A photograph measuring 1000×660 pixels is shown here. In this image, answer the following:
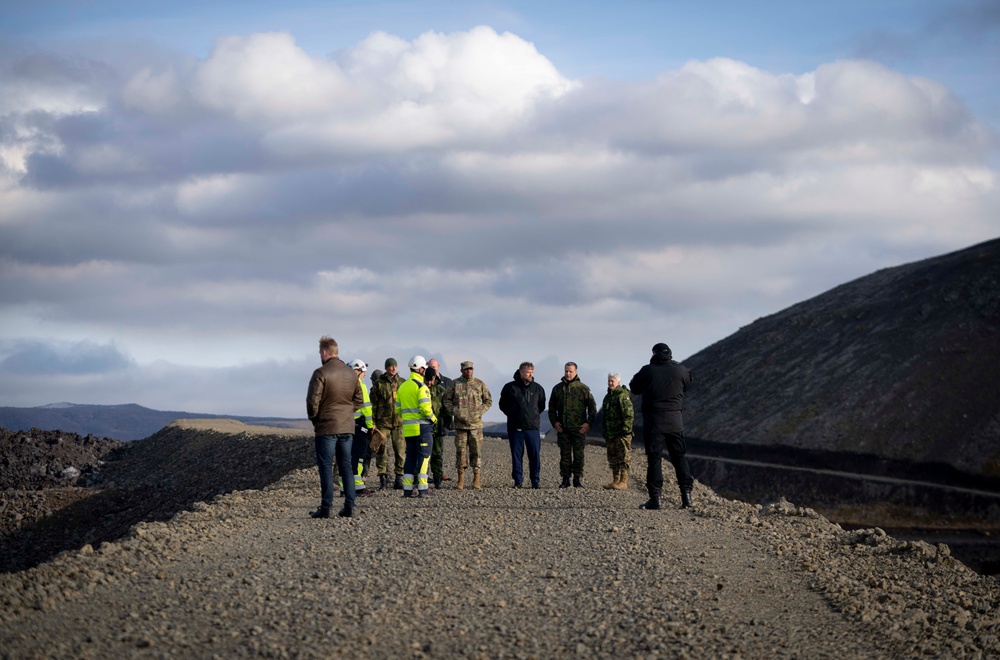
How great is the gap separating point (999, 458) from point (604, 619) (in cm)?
3956

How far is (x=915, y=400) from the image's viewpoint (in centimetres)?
5056

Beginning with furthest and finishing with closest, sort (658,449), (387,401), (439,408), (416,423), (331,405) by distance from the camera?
(439,408) < (387,401) < (416,423) < (658,449) < (331,405)

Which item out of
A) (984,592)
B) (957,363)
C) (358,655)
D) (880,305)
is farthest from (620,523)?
(880,305)

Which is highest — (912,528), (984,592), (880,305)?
(880,305)

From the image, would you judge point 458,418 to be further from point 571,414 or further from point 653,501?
point 653,501

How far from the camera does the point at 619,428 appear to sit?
20188 mm

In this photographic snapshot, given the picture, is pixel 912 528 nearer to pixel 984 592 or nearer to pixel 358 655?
pixel 984 592

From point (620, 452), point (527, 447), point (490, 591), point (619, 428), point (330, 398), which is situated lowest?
point (490, 591)

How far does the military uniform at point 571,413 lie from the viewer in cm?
2069

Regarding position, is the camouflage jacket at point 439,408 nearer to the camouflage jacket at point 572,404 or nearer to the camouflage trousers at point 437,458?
the camouflage trousers at point 437,458

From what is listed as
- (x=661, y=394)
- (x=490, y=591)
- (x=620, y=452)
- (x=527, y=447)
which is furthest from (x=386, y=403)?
(x=490, y=591)

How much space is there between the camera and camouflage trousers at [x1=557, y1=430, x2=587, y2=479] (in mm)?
20859

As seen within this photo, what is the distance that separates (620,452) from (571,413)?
1236mm

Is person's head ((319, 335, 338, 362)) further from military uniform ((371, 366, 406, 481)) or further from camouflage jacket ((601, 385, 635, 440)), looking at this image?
camouflage jacket ((601, 385, 635, 440))
